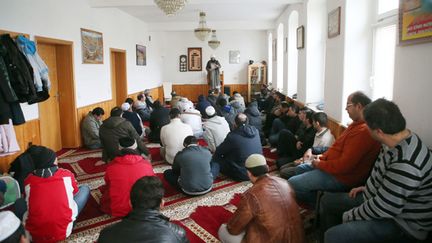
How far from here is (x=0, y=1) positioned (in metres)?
4.43

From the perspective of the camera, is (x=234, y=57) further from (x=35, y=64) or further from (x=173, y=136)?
(x=35, y=64)

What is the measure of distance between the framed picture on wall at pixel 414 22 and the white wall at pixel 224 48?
12.3 meters

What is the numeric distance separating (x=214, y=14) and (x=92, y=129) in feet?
17.8

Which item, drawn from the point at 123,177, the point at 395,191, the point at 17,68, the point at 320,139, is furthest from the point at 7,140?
the point at 395,191

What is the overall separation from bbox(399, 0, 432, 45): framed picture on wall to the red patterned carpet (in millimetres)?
2258

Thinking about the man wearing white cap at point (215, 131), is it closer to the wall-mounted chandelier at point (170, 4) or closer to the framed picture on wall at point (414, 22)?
the wall-mounted chandelier at point (170, 4)

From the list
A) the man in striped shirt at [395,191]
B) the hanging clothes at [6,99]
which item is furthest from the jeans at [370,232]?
the hanging clothes at [6,99]

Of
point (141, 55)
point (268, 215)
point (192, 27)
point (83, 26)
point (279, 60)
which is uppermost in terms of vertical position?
point (192, 27)

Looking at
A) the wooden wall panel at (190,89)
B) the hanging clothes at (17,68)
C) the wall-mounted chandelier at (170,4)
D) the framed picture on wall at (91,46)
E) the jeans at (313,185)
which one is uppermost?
the wall-mounted chandelier at (170,4)

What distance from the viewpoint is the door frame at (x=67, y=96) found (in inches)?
251

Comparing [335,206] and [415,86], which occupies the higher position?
[415,86]

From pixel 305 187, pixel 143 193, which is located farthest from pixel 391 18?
pixel 143 193

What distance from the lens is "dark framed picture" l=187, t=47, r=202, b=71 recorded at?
1502 centimetres

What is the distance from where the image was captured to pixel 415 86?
2717 mm
